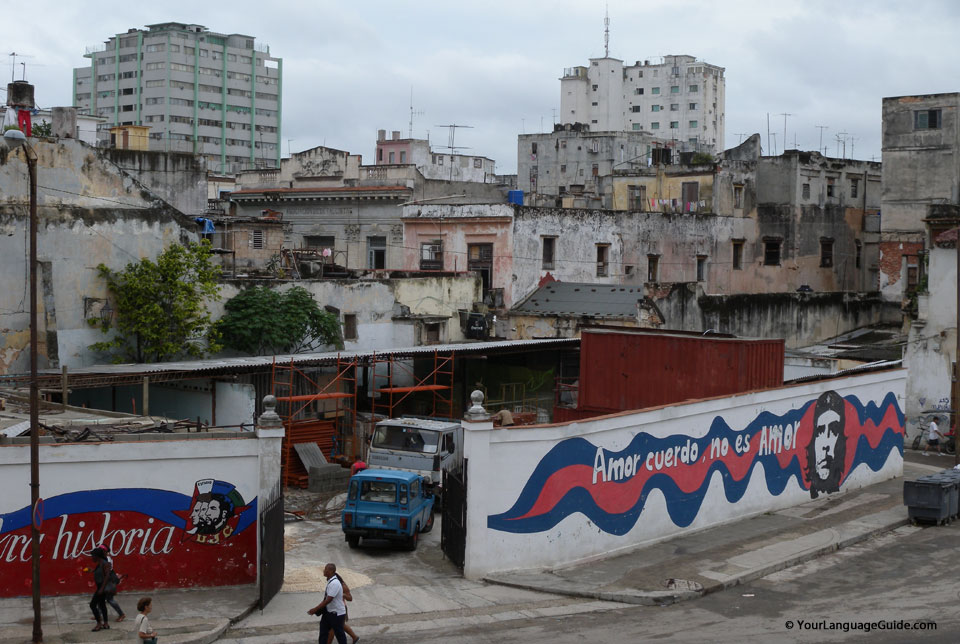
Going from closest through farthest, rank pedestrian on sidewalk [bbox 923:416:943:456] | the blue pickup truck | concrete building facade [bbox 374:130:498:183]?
the blue pickup truck → pedestrian on sidewalk [bbox 923:416:943:456] → concrete building facade [bbox 374:130:498:183]

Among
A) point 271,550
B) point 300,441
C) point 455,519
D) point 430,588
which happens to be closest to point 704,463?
point 455,519

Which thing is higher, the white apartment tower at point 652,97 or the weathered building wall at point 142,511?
the white apartment tower at point 652,97

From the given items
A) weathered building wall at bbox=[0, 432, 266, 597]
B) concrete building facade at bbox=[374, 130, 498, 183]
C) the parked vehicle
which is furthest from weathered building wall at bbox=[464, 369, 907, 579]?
concrete building facade at bbox=[374, 130, 498, 183]

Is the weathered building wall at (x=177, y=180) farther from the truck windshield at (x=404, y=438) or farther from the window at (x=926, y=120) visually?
the window at (x=926, y=120)

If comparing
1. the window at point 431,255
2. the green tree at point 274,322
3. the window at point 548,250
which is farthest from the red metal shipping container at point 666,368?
the window at point 431,255

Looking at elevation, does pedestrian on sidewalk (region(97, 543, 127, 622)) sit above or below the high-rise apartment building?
below

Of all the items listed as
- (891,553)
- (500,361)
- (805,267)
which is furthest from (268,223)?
(891,553)

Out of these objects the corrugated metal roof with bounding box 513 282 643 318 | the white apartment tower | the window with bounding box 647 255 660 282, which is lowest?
the corrugated metal roof with bounding box 513 282 643 318

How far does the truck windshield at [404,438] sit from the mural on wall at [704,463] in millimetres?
6003

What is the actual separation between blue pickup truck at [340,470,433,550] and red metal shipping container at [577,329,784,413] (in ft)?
23.7

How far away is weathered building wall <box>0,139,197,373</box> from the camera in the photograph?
109 ft

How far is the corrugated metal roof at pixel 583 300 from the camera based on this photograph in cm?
4453

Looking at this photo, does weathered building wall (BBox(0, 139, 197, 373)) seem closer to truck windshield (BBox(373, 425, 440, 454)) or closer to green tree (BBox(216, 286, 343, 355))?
green tree (BBox(216, 286, 343, 355))

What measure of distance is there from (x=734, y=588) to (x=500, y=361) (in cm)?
2195
